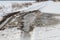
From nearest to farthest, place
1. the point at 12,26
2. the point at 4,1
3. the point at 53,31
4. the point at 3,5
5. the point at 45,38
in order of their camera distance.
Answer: the point at 45,38, the point at 53,31, the point at 12,26, the point at 3,5, the point at 4,1

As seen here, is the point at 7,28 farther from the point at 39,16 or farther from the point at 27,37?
the point at 39,16

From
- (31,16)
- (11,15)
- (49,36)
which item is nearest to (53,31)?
(49,36)

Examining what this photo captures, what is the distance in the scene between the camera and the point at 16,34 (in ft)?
5.39

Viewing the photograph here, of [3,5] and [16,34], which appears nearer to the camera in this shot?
[16,34]

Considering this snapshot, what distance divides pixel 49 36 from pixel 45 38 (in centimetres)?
6

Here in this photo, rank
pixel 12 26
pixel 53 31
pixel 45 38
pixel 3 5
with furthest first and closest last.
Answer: pixel 3 5 → pixel 12 26 → pixel 53 31 → pixel 45 38

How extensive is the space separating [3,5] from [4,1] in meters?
0.32

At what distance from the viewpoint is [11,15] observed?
220 cm

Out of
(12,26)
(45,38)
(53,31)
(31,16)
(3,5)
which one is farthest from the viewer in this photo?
(3,5)

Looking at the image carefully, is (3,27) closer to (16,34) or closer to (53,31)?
(16,34)

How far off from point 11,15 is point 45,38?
795 millimetres

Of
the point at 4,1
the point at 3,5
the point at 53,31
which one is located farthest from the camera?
Result: the point at 4,1

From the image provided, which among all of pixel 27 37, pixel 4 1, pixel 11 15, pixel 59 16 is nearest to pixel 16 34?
pixel 27 37

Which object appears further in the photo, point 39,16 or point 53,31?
point 39,16
